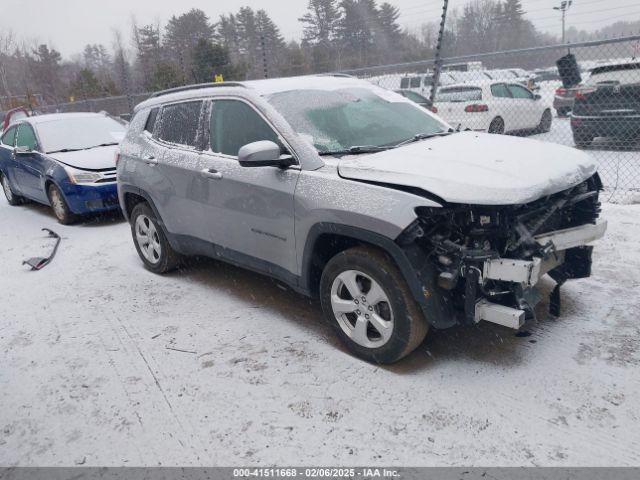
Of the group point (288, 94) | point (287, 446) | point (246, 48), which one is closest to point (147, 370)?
point (287, 446)

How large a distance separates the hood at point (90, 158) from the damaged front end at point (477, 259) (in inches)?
228

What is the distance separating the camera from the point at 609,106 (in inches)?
317

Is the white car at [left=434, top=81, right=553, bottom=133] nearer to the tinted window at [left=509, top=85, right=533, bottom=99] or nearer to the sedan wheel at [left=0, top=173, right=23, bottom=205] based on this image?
the tinted window at [left=509, top=85, right=533, bottom=99]

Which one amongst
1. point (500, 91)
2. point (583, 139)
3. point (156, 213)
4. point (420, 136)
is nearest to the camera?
point (420, 136)

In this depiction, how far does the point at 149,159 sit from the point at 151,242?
908mm

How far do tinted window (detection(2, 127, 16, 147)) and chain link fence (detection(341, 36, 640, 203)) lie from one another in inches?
239

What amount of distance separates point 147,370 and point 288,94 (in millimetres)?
2233

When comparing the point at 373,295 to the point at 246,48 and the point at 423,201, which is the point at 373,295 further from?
the point at 246,48

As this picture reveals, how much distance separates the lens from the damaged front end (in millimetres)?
2750

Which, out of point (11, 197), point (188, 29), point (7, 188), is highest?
point (188, 29)

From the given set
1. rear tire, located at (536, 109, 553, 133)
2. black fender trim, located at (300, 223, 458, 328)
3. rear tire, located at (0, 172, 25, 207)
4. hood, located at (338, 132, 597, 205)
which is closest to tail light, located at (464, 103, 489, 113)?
rear tire, located at (536, 109, 553, 133)

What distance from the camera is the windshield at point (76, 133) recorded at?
791 centimetres

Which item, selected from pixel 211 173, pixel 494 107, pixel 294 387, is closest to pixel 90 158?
pixel 211 173

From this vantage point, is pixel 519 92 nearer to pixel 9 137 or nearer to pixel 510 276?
pixel 510 276
